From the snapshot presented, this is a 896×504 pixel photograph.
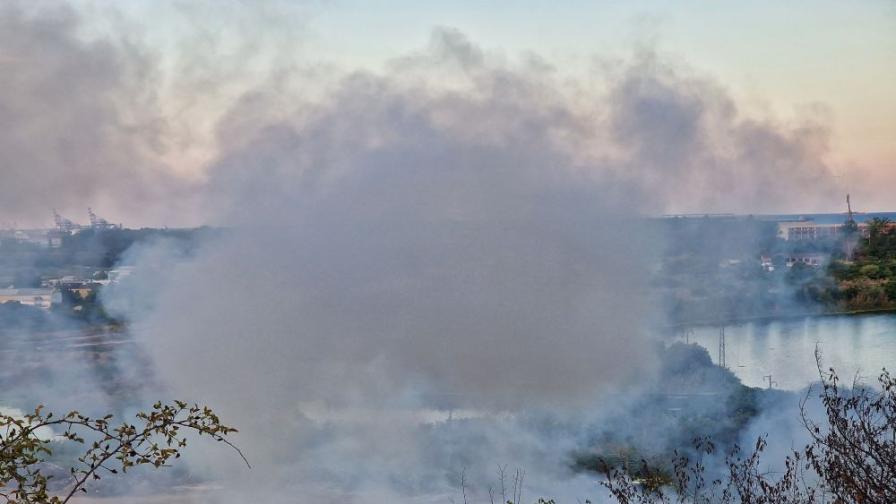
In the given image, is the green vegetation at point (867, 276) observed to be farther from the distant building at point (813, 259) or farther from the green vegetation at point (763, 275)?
the distant building at point (813, 259)

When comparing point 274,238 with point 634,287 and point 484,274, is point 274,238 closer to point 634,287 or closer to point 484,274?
point 484,274

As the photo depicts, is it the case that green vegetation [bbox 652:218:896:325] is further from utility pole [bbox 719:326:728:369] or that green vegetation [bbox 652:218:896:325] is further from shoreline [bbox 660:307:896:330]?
utility pole [bbox 719:326:728:369]

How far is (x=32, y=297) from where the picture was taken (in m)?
21.0

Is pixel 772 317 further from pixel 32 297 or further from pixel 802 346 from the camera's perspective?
pixel 32 297

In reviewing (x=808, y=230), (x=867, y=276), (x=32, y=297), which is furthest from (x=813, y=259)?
(x=32, y=297)

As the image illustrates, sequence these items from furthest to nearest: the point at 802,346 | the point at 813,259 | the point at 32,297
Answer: the point at 813,259 → the point at 802,346 → the point at 32,297

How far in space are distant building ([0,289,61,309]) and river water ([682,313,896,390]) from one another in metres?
15.1

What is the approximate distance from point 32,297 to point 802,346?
18436mm

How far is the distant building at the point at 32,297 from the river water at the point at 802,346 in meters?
15.1

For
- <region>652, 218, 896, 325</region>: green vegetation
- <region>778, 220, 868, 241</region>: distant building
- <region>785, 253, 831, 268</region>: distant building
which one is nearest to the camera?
<region>652, 218, 896, 325</region>: green vegetation

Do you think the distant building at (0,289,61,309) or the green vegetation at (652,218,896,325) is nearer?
the distant building at (0,289,61,309)

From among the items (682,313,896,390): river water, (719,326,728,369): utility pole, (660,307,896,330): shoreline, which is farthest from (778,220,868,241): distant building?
(719,326,728,369): utility pole

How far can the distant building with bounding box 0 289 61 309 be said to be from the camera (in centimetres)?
2078

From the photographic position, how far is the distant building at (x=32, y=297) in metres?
20.8
